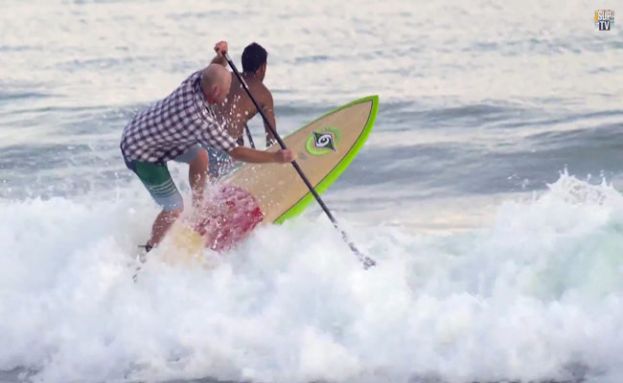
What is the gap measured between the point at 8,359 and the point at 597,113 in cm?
881

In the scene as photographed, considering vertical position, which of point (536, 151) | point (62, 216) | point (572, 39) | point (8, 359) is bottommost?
point (8, 359)

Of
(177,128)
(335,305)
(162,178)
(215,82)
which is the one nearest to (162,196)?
(162,178)

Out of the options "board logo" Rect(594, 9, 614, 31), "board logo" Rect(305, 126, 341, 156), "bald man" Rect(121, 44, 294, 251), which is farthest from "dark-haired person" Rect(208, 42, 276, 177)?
"board logo" Rect(594, 9, 614, 31)

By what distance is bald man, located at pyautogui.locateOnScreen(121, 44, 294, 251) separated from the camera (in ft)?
26.2

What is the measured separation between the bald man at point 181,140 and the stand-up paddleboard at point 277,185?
16 centimetres

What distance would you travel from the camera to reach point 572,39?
19.3 metres

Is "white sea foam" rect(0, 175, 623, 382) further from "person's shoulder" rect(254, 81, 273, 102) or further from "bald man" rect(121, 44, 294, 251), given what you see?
"person's shoulder" rect(254, 81, 273, 102)

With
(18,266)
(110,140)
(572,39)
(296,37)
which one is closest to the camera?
(18,266)

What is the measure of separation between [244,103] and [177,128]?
3.92 ft

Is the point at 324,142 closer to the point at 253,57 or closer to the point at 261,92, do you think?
the point at 261,92

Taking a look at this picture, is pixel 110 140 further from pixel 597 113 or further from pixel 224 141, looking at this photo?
pixel 224 141

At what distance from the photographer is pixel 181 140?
8.17m

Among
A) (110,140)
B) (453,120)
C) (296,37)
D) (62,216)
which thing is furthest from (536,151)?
(296,37)

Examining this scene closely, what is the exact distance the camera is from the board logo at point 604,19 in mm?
19906
